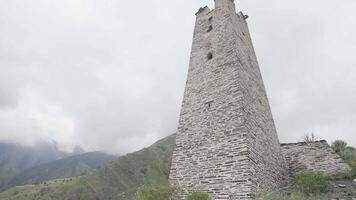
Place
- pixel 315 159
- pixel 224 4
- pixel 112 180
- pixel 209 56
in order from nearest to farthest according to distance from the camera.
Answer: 1. pixel 315 159
2. pixel 209 56
3. pixel 224 4
4. pixel 112 180

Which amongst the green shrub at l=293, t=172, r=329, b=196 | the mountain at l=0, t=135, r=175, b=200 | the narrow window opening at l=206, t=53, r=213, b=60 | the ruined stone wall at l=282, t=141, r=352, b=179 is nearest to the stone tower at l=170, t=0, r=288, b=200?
the narrow window opening at l=206, t=53, r=213, b=60

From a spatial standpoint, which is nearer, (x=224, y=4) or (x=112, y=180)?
(x=224, y=4)

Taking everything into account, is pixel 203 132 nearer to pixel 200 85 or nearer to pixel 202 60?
pixel 200 85

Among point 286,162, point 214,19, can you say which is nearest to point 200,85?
point 214,19

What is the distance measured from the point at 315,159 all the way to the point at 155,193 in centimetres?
960

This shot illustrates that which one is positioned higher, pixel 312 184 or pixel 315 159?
→ pixel 315 159

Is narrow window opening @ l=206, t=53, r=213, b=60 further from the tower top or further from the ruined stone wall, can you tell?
the ruined stone wall

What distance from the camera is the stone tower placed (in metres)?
11.3

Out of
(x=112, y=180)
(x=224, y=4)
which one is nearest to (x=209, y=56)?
(x=224, y=4)

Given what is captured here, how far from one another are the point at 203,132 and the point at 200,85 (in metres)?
2.87

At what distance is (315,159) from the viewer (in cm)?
1541

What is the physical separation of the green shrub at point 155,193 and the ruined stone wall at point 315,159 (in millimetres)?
7630

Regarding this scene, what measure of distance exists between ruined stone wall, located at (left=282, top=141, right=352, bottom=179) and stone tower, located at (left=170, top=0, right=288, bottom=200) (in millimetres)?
979

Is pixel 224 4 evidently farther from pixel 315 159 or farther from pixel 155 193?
pixel 155 193
